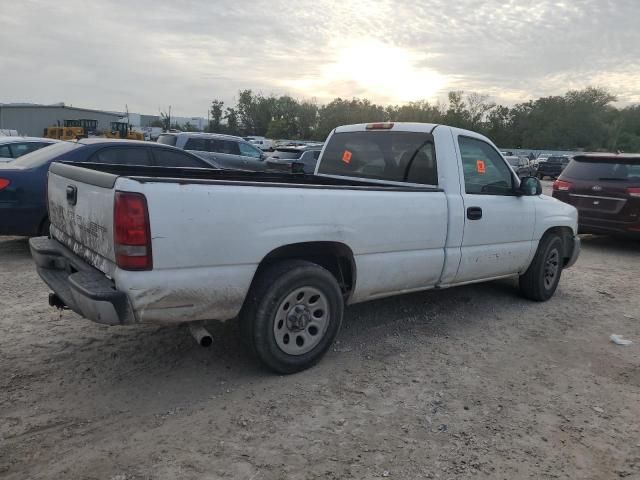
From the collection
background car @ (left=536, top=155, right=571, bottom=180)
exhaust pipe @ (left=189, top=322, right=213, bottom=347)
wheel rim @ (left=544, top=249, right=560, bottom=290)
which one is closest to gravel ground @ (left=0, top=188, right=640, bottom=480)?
exhaust pipe @ (left=189, top=322, right=213, bottom=347)

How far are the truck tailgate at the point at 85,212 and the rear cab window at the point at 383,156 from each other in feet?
8.79

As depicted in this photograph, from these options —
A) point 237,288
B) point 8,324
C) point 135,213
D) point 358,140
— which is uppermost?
point 358,140

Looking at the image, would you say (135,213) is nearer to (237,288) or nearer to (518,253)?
(237,288)

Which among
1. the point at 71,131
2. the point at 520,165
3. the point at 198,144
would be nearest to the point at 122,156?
the point at 198,144

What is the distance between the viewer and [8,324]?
4531 mm

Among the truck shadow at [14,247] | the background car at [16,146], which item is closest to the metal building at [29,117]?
the background car at [16,146]

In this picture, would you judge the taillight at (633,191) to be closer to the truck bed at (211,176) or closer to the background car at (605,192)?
the background car at (605,192)

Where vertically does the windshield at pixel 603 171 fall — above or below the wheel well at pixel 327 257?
above

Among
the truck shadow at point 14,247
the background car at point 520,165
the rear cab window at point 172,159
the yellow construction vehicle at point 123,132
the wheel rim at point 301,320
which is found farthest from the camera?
Answer: the yellow construction vehicle at point 123,132

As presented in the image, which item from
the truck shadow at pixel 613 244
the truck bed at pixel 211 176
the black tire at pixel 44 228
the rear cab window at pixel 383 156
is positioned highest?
the rear cab window at pixel 383 156

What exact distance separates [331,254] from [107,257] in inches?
65.5

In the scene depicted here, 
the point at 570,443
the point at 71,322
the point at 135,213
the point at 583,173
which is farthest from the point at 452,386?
the point at 583,173

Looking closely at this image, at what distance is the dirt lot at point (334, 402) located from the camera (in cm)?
284

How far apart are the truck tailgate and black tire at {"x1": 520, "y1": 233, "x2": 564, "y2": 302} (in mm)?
4539
